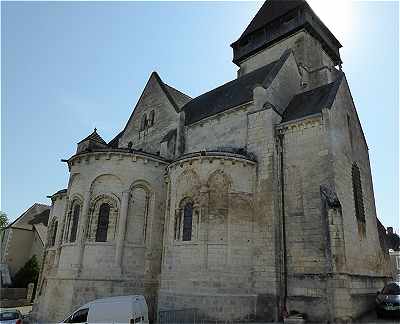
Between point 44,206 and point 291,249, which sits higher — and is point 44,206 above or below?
above

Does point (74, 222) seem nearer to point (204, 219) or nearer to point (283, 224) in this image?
point (204, 219)

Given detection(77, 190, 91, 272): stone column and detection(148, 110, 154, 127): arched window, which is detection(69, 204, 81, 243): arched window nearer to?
detection(77, 190, 91, 272): stone column

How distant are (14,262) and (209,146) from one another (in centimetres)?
2608

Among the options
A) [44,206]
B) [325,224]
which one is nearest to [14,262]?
[44,206]

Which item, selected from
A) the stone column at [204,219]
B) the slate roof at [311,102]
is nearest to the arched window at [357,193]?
the slate roof at [311,102]

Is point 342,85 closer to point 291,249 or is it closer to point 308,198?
point 308,198

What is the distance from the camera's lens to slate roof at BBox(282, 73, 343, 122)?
15.2 m

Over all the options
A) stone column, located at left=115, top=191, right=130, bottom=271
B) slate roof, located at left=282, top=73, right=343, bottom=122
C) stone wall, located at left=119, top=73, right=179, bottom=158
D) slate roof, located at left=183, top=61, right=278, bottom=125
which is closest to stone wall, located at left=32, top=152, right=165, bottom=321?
stone column, located at left=115, top=191, right=130, bottom=271

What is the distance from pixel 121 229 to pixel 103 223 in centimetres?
103

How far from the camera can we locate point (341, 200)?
45.6ft

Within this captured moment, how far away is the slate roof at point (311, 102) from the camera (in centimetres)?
1522

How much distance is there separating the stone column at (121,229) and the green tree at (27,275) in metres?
18.6

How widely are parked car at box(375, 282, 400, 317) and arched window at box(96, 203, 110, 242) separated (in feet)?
38.8

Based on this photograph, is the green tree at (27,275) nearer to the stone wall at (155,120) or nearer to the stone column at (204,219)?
the stone wall at (155,120)
